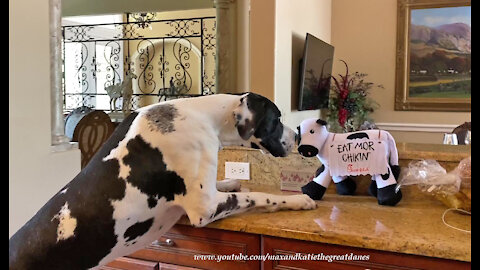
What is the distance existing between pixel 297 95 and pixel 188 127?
2617 mm

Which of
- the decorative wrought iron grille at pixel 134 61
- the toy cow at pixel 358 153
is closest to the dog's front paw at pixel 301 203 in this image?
the toy cow at pixel 358 153

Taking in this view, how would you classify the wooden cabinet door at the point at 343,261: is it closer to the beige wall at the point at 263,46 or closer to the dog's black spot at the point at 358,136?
the dog's black spot at the point at 358,136

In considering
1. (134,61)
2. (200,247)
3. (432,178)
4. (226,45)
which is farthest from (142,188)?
(134,61)

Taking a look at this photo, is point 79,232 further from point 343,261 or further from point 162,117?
point 343,261

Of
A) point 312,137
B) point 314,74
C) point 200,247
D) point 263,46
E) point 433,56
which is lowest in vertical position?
point 200,247

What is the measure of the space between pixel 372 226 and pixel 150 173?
72 cm

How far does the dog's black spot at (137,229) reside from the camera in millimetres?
1328

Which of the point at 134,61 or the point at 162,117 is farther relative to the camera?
the point at 134,61

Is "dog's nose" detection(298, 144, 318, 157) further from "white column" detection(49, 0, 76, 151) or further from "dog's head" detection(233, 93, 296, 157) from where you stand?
"white column" detection(49, 0, 76, 151)

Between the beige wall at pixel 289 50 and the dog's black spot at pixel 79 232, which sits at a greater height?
the beige wall at pixel 289 50

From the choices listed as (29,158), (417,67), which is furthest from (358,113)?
(29,158)

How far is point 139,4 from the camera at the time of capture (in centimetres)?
639

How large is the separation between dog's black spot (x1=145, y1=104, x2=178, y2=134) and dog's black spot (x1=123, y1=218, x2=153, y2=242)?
29 cm

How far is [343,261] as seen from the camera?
1309mm
